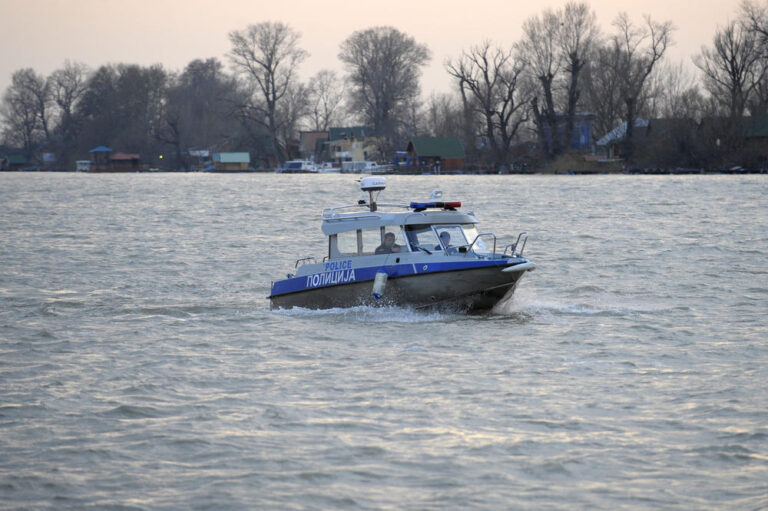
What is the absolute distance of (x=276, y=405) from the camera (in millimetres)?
14734

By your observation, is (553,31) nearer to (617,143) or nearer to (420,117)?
(617,143)

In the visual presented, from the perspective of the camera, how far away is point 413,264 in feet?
66.2

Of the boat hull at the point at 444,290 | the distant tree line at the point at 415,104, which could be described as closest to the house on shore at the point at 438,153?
the distant tree line at the point at 415,104

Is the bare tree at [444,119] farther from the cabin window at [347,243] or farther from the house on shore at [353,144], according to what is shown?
the cabin window at [347,243]

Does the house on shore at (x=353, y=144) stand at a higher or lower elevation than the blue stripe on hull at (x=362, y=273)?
higher

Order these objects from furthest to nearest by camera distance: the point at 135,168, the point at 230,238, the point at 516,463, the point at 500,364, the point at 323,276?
1. the point at 135,168
2. the point at 230,238
3. the point at 323,276
4. the point at 500,364
5. the point at 516,463

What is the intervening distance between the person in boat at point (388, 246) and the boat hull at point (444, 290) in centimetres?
63

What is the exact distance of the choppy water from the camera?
11.4 m

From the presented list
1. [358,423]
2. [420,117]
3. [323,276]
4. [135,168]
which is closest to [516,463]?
[358,423]

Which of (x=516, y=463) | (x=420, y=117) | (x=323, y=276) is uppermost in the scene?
(x=420, y=117)

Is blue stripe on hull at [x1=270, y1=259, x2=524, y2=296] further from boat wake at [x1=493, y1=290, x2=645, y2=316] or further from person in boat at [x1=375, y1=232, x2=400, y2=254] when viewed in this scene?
boat wake at [x1=493, y1=290, x2=645, y2=316]

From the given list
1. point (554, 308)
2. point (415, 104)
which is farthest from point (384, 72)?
point (554, 308)

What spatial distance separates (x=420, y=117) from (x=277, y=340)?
14368 centimetres

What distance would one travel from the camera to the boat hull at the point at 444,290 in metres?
20.1
